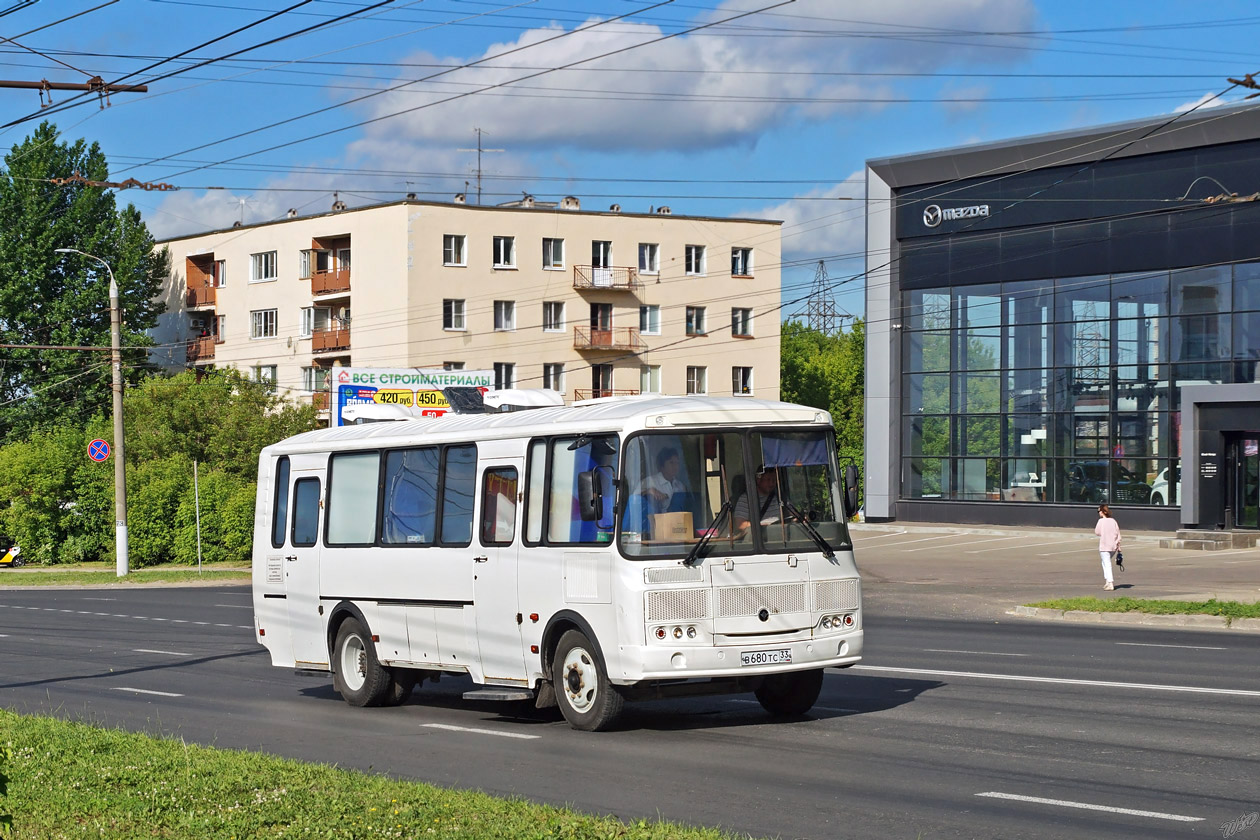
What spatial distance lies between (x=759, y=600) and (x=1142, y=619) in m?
13.7

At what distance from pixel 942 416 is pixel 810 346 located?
8557cm

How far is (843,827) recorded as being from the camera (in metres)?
8.05

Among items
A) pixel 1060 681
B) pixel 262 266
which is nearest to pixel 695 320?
pixel 262 266

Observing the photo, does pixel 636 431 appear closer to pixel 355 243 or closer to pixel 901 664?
pixel 901 664

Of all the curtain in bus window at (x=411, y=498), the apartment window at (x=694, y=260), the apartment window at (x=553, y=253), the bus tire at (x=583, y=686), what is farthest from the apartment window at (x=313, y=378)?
the bus tire at (x=583, y=686)

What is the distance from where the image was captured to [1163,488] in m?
47.2

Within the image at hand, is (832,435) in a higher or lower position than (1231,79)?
lower

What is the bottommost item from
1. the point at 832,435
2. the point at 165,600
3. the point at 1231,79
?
the point at 165,600

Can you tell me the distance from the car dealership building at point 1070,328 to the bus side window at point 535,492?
35197 millimetres

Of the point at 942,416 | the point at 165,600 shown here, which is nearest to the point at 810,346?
the point at 942,416

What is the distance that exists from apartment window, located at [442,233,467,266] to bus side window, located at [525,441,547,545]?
60014 millimetres

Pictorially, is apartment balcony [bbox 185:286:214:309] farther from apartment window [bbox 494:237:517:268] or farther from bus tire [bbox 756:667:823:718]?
bus tire [bbox 756:667:823:718]

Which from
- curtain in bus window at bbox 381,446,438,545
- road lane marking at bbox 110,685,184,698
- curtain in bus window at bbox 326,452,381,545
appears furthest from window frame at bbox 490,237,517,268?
curtain in bus window at bbox 381,446,438,545

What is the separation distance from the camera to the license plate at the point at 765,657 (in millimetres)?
11852
